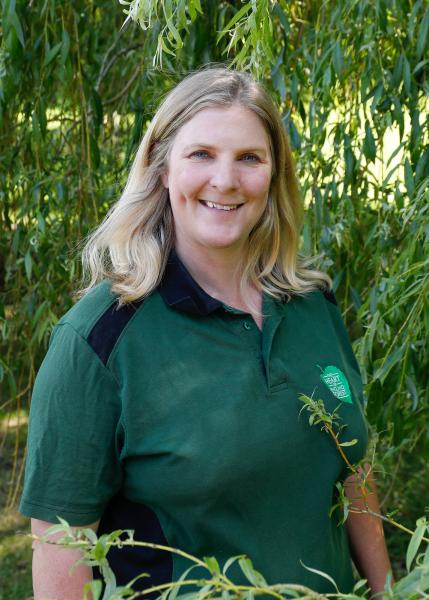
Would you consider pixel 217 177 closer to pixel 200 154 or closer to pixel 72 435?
pixel 200 154

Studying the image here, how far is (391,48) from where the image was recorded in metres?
2.63

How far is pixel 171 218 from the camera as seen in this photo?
5.87 ft

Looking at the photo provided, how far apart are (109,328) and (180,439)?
211 millimetres

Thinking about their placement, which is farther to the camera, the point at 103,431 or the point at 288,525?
the point at 288,525

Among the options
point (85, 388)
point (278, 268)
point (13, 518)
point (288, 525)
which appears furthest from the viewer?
point (13, 518)

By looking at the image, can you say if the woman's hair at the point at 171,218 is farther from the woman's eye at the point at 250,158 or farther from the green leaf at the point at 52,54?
the green leaf at the point at 52,54

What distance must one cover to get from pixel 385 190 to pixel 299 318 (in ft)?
3.30

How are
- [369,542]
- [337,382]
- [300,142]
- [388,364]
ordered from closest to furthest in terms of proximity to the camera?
[337,382]
[369,542]
[388,364]
[300,142]

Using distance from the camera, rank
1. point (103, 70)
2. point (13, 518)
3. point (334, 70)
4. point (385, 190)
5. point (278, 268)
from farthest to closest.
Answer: point (13, 518)
point (103, 70)
point (385, 190)
point (334, 70)
point (278, 268)

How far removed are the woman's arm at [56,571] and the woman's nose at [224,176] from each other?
2.06ft

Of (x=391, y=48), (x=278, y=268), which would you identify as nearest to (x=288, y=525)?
(x=278, y=268)

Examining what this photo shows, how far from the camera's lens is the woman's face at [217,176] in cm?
165

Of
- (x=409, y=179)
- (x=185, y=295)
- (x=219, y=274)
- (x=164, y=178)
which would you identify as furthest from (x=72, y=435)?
(x=409, y=179)

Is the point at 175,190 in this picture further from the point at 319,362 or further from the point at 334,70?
the point at 334,70
